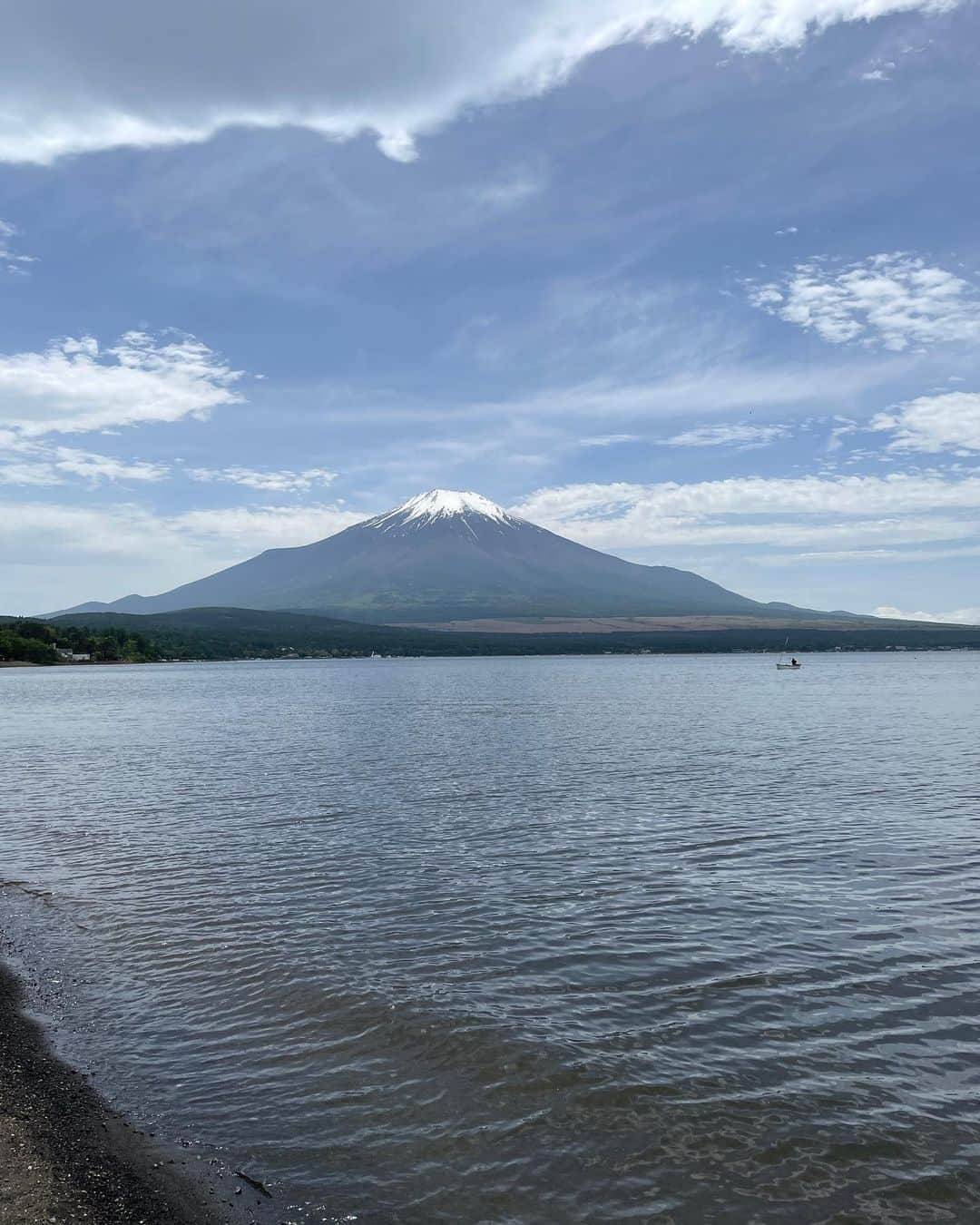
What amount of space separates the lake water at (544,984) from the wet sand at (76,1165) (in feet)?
2.17

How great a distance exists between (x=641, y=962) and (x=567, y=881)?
5.70 meters

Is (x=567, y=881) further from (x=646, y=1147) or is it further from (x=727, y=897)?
(x=646, y=1147)

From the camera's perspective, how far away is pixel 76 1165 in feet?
31.8

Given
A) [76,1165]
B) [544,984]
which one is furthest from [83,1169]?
[544,984]

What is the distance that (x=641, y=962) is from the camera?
16.2 metres

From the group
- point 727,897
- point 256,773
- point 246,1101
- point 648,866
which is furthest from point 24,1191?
point 256,773

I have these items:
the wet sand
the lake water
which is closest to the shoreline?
the wet sand

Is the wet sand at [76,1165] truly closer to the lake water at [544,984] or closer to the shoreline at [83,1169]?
the shoreline at [83,1169]

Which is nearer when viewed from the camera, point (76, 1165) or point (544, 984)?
point (76, 1165)

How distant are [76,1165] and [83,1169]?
118 millimetres

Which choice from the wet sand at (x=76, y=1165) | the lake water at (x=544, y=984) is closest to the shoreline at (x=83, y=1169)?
the wet sand at (x=76, y=1165)

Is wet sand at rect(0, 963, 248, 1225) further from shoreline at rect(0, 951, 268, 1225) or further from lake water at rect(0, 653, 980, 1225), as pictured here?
lake water at rect(0, 653, 980, 1225)

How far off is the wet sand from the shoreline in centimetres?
1

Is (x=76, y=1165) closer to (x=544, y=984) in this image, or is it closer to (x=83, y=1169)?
(x=83, y=1169)
